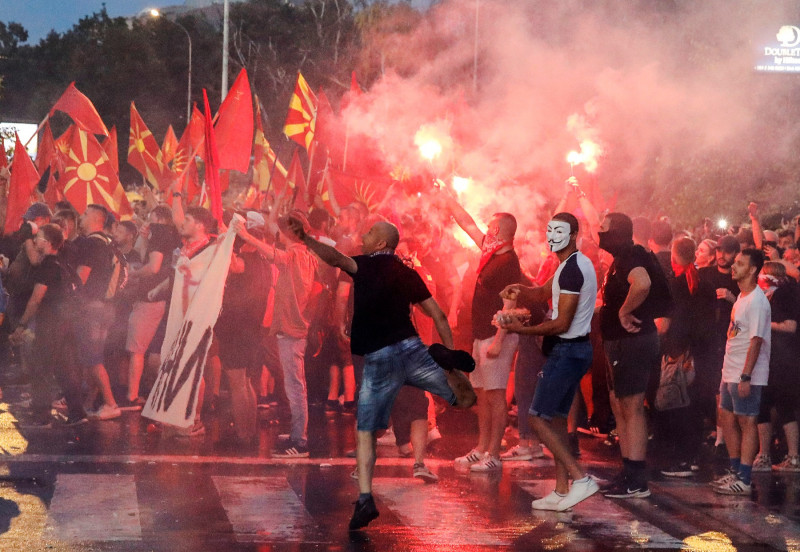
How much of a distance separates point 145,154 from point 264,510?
14.3 m

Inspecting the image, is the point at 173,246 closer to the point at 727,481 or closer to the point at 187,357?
the point at 187,357

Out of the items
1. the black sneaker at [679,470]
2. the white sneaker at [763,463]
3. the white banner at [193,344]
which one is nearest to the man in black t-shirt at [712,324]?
the white sneaker at [763,463]

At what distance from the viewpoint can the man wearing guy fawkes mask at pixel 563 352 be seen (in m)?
6.89

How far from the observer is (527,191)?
13.4 metres

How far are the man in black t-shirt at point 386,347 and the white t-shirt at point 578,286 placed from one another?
0.85m

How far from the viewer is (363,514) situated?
6.25 meters

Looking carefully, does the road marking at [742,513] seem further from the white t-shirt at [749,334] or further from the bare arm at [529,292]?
the bare arm at [529,292]

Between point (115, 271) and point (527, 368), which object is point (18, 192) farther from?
point (527, 368)

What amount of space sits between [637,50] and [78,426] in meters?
12.8

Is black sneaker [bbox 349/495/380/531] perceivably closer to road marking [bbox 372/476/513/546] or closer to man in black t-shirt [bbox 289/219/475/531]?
road marking [bbox 372/476/513/546]

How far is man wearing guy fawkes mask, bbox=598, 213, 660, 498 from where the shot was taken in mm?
7504

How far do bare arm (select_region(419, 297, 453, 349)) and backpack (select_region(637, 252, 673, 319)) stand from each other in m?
1.63

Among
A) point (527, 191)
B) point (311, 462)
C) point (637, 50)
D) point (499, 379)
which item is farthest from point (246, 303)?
point (637, 50)

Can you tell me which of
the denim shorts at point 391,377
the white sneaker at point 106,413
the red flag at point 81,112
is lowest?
the white sneaker at point 106,413
